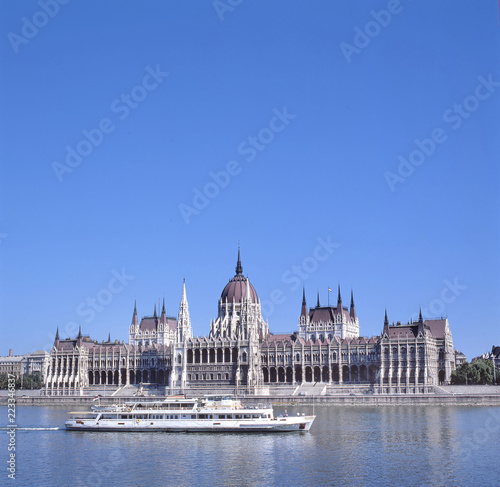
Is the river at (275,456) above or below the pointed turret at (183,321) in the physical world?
below

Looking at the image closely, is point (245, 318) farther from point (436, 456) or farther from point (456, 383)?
point (436, 456)

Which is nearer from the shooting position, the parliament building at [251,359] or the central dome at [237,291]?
the parliament building at [251,359]

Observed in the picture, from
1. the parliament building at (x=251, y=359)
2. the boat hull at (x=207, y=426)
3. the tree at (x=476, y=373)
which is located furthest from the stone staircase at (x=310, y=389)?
the boat hull at (x=207, y=426)

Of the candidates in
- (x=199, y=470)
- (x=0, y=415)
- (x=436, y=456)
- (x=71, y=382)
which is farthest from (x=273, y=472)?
(x=71, y=382)

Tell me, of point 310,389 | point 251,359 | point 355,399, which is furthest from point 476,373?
point 251,359

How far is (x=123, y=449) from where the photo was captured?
69562 millimetres

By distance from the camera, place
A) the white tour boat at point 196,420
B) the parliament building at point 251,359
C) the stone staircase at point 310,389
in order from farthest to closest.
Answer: the parliament building at point 251,359 < the stone staircase at point 310,389 < the white tour boat at point 196,420

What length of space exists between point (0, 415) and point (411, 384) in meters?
75.5

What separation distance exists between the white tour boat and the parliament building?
213ft

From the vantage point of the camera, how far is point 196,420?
→ 8369 centimetres

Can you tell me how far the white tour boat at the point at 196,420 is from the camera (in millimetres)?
82000

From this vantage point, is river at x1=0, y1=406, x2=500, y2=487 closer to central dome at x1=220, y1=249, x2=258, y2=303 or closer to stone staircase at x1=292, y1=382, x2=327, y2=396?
stone staircase at x1=292, y1=382, x2=327, y2=396

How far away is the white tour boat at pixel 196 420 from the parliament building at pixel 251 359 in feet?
213

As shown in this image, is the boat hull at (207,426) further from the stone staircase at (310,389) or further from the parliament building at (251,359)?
the parliament building at (251,359)
